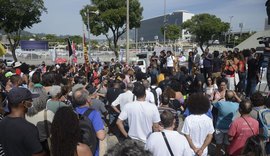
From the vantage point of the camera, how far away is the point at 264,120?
178 inches

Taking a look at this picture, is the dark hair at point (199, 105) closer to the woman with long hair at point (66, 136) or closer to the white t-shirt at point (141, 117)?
the white t-shirt at point (141, 117)

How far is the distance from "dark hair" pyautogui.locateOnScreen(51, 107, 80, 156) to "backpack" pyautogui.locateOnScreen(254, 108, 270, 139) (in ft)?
10.1

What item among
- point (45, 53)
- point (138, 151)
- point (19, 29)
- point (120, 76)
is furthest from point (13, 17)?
point (138, 151)

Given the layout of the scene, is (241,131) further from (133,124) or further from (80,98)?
(80,98)

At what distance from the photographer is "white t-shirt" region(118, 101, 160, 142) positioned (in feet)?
14.8

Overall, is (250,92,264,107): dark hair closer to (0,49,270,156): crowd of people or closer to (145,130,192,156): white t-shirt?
(0,49,270,156): crowd of people

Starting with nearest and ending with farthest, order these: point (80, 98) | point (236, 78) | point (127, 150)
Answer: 1. point (127, 150)
2. point (80, 98)
3. point (236, 78)

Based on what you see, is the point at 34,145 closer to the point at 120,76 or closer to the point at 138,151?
the point at 138,151

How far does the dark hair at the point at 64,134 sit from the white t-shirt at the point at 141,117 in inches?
73.6

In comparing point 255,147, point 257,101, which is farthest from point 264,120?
point 255,147

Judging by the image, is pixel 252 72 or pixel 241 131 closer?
pixel 241 131

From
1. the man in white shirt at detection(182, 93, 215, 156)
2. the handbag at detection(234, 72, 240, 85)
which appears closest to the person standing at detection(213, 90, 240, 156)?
the man in white shirt at detection(182, 93, 215, 156)

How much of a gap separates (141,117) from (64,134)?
79.8 inches

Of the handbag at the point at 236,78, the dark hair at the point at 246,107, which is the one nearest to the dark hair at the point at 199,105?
the dark hair at the point at 246,107
